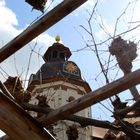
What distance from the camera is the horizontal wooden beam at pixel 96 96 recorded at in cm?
338

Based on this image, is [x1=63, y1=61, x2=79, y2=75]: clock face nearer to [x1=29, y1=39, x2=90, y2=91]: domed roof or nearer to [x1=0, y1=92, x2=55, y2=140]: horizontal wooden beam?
A: [x1=29, y1=39, x2=90, y2=91]: domed roof

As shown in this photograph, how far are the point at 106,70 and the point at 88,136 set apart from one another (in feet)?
79.6

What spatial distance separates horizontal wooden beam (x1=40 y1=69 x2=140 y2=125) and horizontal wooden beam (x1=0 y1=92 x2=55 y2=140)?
160mm

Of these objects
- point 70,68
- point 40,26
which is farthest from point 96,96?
point 70,68

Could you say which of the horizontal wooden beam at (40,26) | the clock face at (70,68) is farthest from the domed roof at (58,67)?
the horizontal wooden beam at (40,26)

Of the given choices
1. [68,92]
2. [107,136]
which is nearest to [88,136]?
[68,92]

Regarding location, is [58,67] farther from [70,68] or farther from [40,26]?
[40,26]

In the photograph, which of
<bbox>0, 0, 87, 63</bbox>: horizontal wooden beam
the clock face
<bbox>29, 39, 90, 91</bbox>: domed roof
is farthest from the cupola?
<bbox>0, 0, 87, 63</bbox>: horizontal wooden beam

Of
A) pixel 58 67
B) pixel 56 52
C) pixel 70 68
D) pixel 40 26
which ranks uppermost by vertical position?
pixel 56 52

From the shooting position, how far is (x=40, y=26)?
3.61 m

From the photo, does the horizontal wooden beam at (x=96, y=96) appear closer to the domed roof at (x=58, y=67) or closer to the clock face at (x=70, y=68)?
the domed roof at (x=58, y=67)

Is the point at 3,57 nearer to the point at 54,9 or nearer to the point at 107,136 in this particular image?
the point at 54,9

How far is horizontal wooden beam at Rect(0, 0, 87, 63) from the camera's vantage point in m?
3.46

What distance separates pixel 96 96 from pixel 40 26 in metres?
0.74
